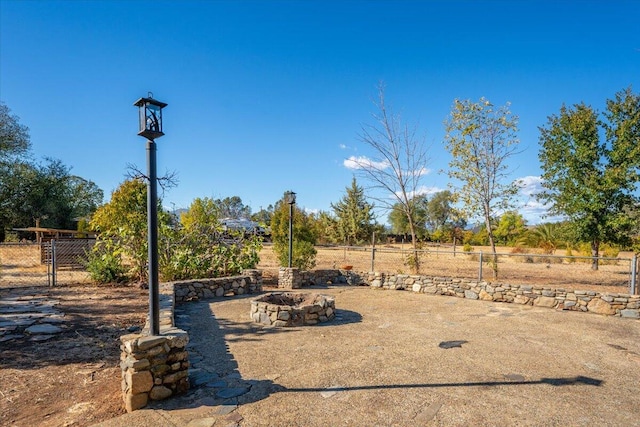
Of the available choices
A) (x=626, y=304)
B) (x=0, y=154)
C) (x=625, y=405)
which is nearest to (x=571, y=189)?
(x=626, y=304)

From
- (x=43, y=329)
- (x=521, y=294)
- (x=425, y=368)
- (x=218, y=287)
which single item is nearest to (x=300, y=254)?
(x=218, y=287)

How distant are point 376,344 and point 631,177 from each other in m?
13.0

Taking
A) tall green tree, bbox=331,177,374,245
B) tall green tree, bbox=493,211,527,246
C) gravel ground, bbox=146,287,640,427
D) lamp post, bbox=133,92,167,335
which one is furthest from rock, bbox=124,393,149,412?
tall green tree, bbox=493,211,527,246

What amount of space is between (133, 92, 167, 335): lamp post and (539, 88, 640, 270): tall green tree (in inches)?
577

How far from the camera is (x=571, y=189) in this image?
1330cm

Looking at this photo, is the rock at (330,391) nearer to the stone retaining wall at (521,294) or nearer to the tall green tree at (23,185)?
the stone retaining wall at (521,294)

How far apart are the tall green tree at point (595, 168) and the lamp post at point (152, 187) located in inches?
577

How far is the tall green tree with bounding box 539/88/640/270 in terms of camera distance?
1262 centimetres

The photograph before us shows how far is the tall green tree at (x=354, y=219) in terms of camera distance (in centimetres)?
3081

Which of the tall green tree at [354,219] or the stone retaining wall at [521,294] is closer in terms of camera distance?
the stone retaining wall at [521,294]

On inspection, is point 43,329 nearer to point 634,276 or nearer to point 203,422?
point 203,422

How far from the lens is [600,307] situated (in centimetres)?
766

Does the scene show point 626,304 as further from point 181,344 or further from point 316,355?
point 181,344

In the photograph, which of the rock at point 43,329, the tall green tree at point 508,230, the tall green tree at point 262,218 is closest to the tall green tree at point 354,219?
the tall green tree at point 262,218
